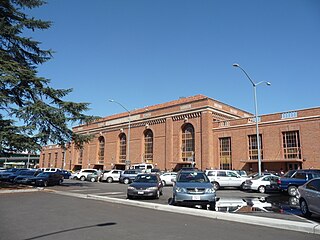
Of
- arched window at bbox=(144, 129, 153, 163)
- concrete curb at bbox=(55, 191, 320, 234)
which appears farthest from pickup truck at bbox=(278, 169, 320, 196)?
arched window at bbox=(144, 129, 153, 163)

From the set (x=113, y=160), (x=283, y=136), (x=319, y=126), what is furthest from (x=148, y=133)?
(x=319, y=126)

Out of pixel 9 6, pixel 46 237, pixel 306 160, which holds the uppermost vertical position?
pixel 9 6

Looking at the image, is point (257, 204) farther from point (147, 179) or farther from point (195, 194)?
point (147, 179)

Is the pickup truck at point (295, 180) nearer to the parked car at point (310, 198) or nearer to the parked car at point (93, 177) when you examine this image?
the parked car at point (310, 198)

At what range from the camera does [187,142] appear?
4322 centimetres

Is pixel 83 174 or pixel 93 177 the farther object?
pixel 83 174

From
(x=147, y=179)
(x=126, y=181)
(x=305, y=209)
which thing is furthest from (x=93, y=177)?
(x=305, y=209)

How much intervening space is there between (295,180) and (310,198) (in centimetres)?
868

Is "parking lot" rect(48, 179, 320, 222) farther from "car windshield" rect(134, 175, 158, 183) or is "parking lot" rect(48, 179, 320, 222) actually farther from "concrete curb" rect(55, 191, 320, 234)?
"concrete curb" rect(55, 191, 320, 234)

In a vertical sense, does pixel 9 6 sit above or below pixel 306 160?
above

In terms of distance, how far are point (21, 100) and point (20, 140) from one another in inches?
188

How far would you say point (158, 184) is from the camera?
16.1 meters

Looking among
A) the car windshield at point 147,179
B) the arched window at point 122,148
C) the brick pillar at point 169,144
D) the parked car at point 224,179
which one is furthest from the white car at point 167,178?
the arched window at point 122,148

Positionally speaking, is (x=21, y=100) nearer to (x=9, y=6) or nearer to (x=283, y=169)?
(x=9, y=6)
